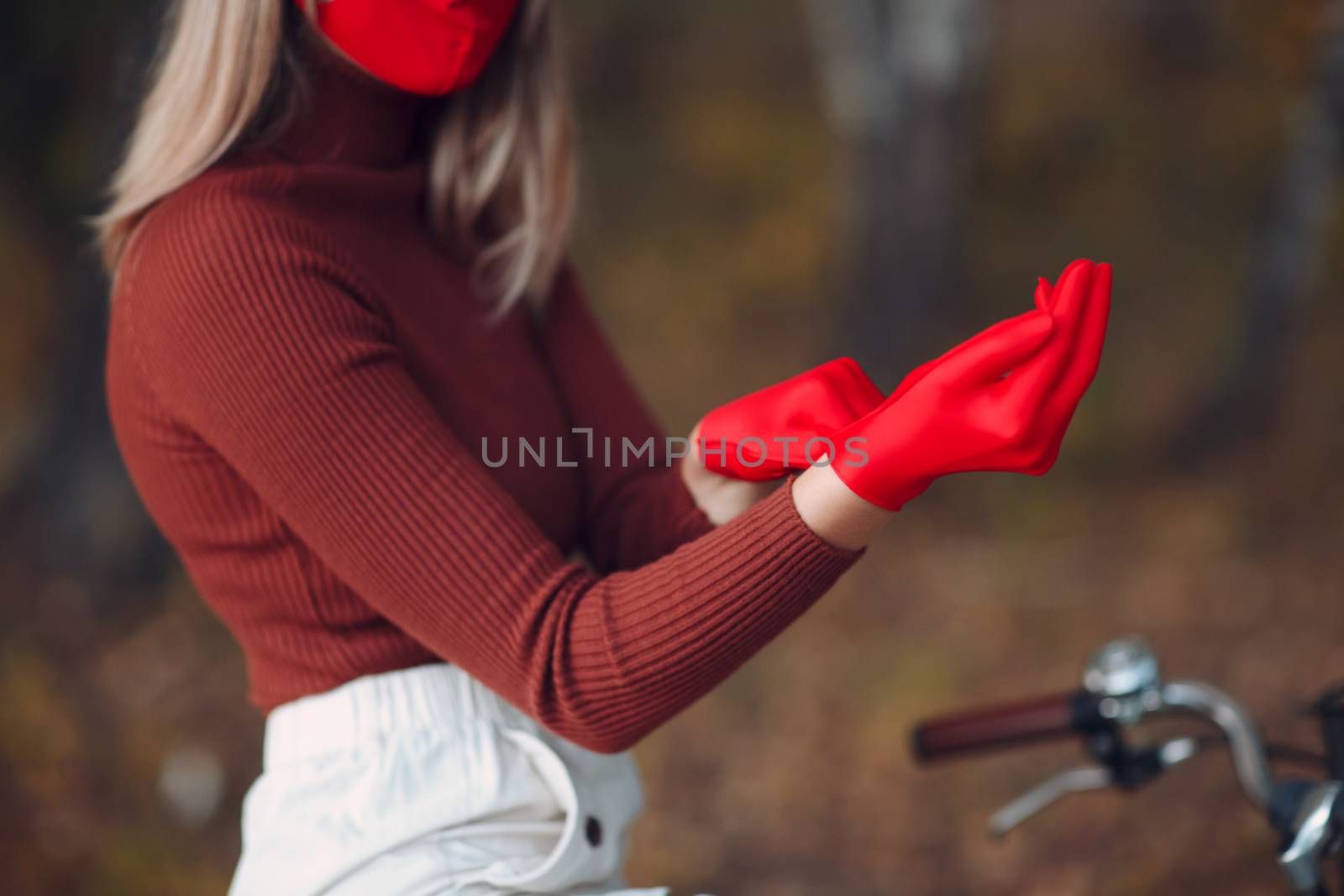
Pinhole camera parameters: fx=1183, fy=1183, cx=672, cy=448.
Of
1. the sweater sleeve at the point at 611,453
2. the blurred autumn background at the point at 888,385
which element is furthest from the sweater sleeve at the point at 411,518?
the blurred autumn background at the point at 888,385

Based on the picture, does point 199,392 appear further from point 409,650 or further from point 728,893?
point 728,893

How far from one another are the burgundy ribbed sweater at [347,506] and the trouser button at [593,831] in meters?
0.12

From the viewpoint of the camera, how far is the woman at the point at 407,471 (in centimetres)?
81

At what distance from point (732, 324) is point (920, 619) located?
1.22 metres

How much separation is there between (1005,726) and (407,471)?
24.6 inches

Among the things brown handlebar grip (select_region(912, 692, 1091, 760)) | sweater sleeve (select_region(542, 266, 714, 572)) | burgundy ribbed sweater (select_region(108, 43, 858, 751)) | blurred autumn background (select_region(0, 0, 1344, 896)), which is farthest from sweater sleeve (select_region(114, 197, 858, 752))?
blurred autumn background (select_region(0, 0, 1344, 896))

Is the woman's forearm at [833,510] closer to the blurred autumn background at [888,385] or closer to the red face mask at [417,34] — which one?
the red face mask at [417,34]

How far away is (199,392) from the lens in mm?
865

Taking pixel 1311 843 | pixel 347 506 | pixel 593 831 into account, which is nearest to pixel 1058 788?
pixel 1311 843

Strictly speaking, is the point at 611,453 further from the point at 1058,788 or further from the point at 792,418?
the point at 1058,788

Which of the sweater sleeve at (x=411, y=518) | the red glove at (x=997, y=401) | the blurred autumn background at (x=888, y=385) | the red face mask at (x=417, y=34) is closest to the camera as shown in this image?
the red glove at (x=997, y=401)

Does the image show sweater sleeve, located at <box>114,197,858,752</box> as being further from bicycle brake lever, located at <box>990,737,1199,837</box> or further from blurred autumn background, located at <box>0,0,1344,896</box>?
blurred autumn background, located at <box>0,0,1344,896</box>

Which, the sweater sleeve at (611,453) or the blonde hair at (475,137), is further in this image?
the sweater sleeve at (611,453)

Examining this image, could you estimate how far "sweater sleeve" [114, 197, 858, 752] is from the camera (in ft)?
2.73
